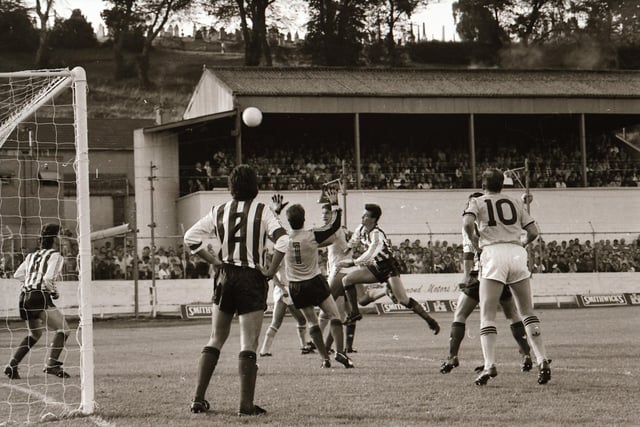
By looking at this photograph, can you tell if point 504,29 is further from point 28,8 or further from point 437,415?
point 437,415

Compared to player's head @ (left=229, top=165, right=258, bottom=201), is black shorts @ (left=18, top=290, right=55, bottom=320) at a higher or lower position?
lower

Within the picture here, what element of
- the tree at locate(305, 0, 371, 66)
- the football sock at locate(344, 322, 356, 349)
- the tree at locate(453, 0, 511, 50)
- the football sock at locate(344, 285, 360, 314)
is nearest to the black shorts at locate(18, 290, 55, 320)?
the football sock at locate(344, 322, 356, 349)

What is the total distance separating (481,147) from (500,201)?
1311 inches

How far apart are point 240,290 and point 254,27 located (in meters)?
62.8

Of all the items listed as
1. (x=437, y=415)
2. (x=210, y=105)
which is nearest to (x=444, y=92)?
(x=210, y=105)

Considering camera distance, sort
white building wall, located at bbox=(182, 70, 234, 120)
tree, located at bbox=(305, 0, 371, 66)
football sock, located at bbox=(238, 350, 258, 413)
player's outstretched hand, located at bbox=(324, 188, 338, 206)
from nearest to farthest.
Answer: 1. football sock, located at bbox=(238, 350, 258, 413)
2. player's outstretched hand, located at bbox=(324, 188, 338, 206)
3. white building wall, located at bbox=(182, 70, 234, 120)
4. tree, located at bbox=(305, 0, 371, 66)

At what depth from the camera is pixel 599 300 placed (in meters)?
30.5

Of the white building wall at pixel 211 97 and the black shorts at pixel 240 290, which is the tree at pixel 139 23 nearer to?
the white building wall at pixel 211 97

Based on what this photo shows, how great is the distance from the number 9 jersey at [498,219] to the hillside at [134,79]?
60583 mm

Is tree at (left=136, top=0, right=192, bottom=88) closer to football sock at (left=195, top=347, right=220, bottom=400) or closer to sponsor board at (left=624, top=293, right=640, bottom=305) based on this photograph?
sponsor board at (left=624, top=293, right=640, bottom=305)

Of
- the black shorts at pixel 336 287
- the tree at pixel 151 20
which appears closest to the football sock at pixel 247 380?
the black shorts at pixel 336 287

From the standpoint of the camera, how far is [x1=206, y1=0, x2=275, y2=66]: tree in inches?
2689

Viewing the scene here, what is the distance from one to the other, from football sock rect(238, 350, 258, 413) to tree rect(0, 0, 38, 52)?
66.4 meters

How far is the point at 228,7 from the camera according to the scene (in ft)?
232
